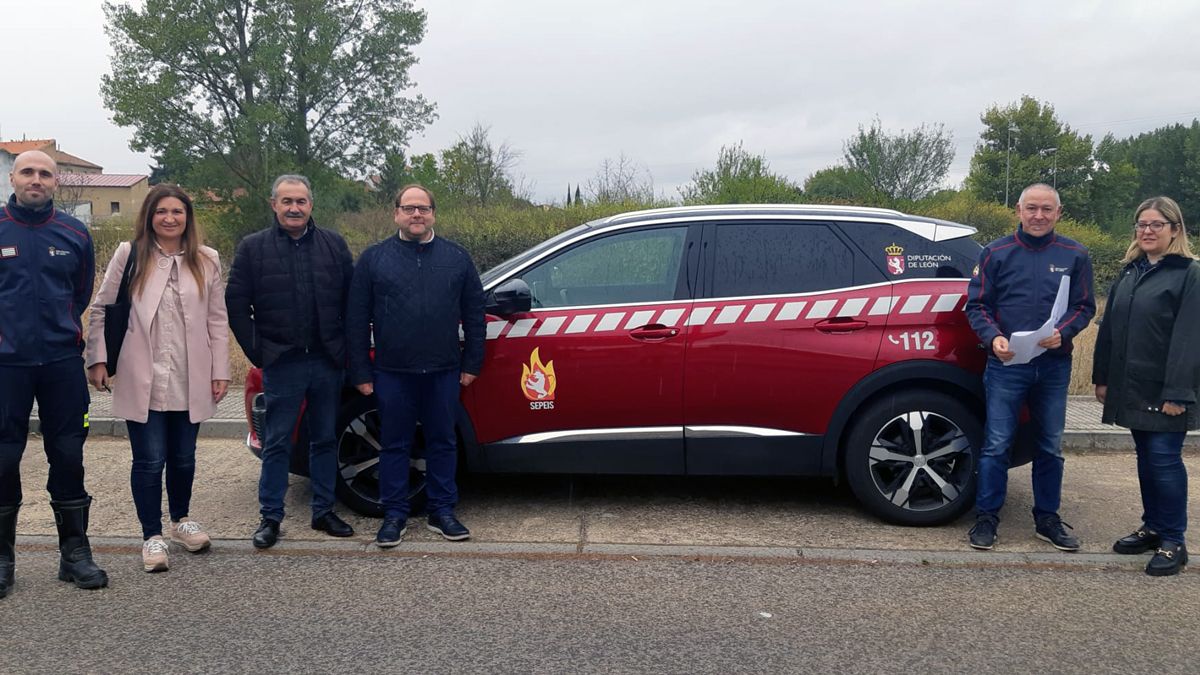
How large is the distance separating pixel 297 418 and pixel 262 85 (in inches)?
1522

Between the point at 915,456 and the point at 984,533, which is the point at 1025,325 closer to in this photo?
the point at 915,456

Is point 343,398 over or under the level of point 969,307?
under

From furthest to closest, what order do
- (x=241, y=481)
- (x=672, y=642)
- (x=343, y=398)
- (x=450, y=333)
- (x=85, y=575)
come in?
(x=241, y=481)
(x=343, y=398)
(x=450, y=333)
(x=85, y=575)
(x=672, y=642)

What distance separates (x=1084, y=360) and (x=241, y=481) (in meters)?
8.33

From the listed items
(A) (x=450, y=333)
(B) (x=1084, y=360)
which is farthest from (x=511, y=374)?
(B) (x=1084, y=360)

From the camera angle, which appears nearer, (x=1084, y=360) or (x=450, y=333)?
(x=450, y=333)

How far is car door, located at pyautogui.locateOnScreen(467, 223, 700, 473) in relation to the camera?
16.6 feet

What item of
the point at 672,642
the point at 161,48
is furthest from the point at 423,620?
the point at 161,48

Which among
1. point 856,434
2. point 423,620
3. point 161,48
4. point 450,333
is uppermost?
point 161,48

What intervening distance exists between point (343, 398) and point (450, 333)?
36.4 inches

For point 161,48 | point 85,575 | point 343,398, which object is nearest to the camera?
point 85,575

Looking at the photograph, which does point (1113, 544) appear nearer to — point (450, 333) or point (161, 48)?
point (450, 333)

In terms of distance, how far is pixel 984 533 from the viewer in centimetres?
489

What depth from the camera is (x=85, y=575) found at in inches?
169
